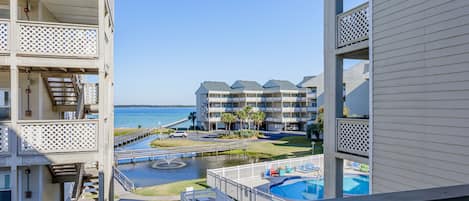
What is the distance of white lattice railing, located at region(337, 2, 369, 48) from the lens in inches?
242

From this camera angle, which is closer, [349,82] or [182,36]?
[349,82]

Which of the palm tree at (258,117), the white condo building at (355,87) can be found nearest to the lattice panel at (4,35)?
the white condo building at (355,87)

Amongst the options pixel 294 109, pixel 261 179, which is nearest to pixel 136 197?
pixel 261 179

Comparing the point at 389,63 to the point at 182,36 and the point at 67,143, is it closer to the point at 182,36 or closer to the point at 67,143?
the point at 67,143

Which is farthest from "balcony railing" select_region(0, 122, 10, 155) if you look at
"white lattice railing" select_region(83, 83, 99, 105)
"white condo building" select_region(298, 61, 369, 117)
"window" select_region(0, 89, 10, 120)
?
A: "white condo building" select_region(298, 61, 369, 117)

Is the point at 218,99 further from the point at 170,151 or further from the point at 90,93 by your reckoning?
the point at 90,93

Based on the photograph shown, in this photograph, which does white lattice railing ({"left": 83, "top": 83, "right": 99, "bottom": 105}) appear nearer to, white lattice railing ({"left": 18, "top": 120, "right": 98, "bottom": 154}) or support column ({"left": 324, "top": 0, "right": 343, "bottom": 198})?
white lattice railing ({"left": 18, "top": 120, "right": 98, "bottom": 154})

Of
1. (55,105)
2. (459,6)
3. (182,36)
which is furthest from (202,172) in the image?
(182,36)

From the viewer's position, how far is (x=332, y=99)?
690 centimetres

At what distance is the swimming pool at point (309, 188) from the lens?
1703cm

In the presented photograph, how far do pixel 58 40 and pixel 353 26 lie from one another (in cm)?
614

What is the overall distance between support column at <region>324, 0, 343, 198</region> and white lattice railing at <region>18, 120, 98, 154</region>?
504cm

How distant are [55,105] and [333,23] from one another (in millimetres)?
8541

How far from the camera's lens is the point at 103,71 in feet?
22.0
